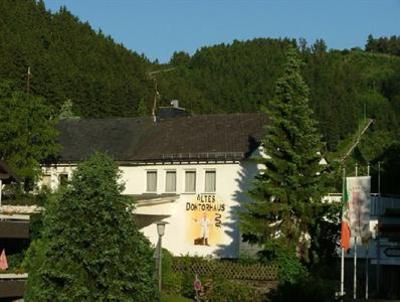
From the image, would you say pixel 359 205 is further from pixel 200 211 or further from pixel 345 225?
pixel 200 211

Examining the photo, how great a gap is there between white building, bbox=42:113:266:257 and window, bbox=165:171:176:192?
5cm

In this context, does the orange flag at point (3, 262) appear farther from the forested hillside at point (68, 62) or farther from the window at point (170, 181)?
the forested hillside at point (68, 62)

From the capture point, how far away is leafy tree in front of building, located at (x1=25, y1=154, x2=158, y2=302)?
21.8 meters

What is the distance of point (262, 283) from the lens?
117 feet

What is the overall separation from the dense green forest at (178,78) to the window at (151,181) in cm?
2897

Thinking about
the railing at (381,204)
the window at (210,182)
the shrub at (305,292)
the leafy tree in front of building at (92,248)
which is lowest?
the shrub at (305,292)

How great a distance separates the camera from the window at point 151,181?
46.8 metres

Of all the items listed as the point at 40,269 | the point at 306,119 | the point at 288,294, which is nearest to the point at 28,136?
the point at 306,119

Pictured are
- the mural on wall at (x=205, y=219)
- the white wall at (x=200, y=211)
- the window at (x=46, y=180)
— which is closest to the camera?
the white wall at (x=200, y=211)

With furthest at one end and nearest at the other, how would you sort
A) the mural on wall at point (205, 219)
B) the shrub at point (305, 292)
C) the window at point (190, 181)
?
1. the window at point (190, 181)
2. the mural on wall at point (205, 219)
3. the shrub at point (305, 292)

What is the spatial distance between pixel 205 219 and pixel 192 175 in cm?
244

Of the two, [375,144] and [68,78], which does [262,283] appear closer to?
[375,144]

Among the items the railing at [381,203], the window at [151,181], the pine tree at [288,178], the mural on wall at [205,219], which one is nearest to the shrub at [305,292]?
the pine tree at [288,178]

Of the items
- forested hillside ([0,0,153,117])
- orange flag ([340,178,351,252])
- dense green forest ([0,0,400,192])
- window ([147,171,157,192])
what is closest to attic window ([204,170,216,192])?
window ([147,171,157,192])
